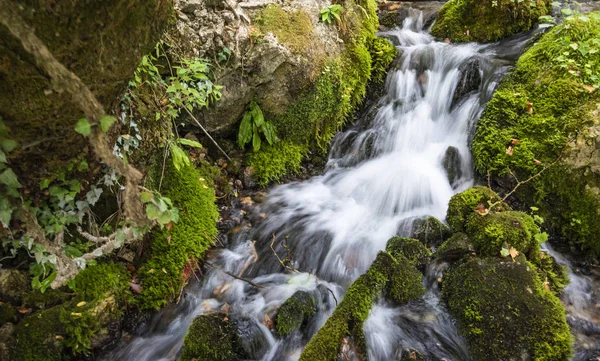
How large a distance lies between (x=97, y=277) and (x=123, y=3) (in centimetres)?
274

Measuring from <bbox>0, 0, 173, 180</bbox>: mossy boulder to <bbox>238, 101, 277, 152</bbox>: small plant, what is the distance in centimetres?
257

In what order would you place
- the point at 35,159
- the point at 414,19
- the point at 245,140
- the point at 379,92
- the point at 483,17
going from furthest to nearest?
the point at 414,19
the point at 483,17
the point at 379,92
the point at 245,140
the point at 35,159

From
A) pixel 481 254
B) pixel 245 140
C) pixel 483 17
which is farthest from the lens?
pixel 483 17

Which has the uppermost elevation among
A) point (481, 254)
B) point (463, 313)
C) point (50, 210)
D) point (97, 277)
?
point (50, 210)

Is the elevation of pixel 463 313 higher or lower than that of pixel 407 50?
lower

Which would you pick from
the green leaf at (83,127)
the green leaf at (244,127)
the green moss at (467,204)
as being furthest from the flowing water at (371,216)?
the green leaf at (83,127)

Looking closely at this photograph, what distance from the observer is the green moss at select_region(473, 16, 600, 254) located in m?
4.66

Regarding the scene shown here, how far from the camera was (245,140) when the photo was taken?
18.3 ft

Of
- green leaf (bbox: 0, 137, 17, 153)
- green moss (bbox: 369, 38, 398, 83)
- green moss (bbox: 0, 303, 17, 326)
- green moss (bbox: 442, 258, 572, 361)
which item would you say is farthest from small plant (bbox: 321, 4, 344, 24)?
green moss (bbox: 0, 303, 17, 326)

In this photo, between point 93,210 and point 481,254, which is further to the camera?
point 481,254

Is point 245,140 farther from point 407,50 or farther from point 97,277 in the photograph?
point 407,50

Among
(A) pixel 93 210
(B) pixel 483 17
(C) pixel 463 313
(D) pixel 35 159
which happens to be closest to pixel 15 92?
(D) pixel 35 159

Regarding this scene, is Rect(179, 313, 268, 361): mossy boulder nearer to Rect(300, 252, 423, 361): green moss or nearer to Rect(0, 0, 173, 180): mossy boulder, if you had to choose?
Rect(300, 252, 423, 361): green moss

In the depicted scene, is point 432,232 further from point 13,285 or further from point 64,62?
point 13,285
